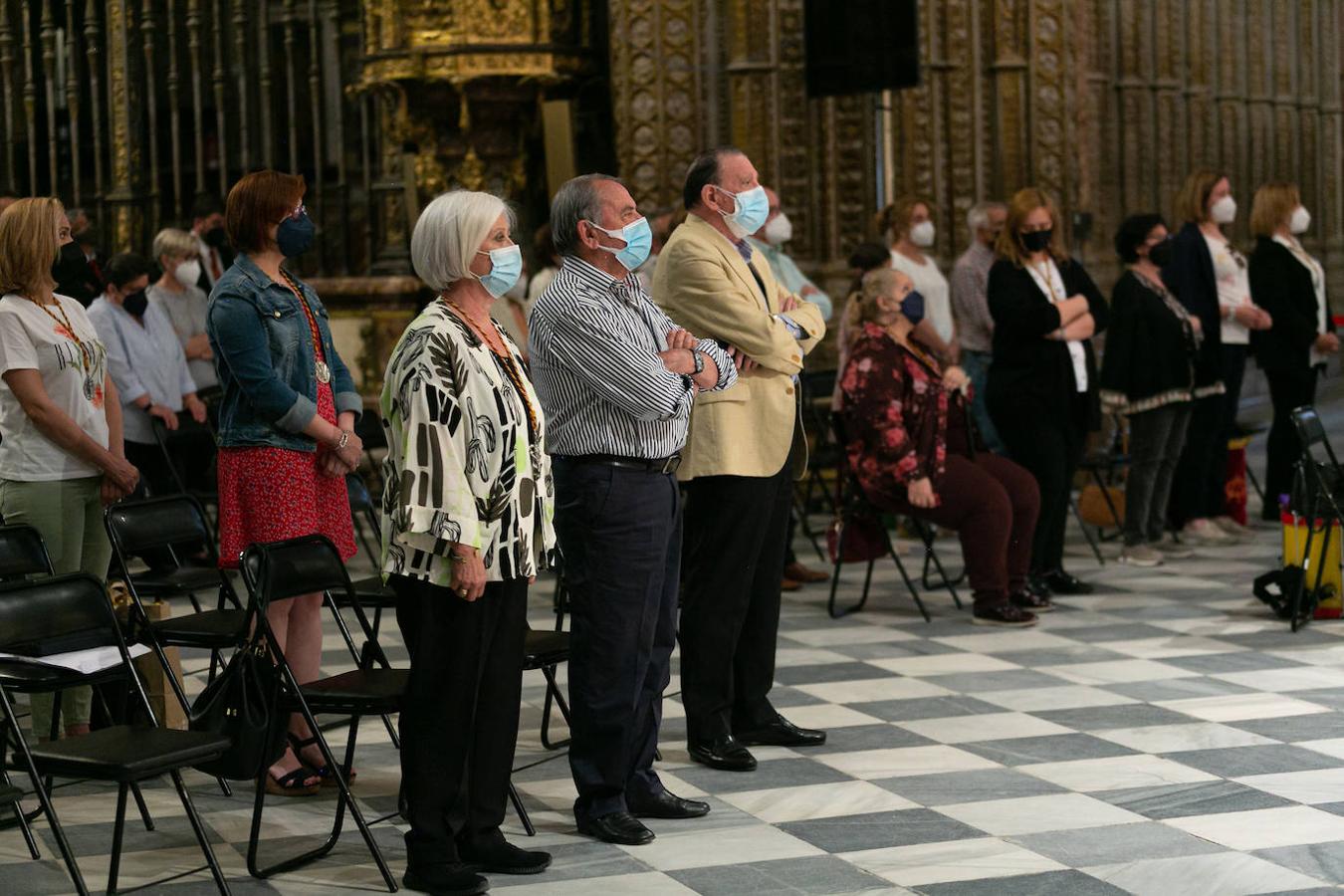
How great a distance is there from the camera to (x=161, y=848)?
525cm

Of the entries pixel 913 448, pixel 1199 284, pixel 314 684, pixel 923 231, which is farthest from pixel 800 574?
pixel 314 684

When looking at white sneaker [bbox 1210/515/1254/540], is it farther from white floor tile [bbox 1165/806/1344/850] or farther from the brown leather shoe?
white floor tile [bbox 1165/806/1344/850]

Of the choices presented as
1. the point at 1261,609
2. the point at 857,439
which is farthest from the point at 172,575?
the point at 1261,609

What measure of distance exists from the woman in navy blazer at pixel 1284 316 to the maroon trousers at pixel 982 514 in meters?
3.05

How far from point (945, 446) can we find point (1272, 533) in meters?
3.13

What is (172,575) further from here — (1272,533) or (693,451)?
Answer: (1272,533)

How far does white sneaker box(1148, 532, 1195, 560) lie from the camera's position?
10.0 meters

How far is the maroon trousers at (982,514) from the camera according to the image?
324 inches

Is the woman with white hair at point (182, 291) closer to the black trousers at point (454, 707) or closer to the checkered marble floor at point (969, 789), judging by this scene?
the checkered marble floor at point (969, 789)

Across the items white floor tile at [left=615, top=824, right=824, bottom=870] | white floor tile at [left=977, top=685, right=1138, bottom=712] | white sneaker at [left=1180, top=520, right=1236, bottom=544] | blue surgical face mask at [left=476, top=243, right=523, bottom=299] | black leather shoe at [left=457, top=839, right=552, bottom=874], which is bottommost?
white sneaker at [left=1180, top=520, right=1236, bottom=544]

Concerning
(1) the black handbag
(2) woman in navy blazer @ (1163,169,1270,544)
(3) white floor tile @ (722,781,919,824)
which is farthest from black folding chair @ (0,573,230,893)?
(2) woman in navy blazer @ (1163,169,1270,544)

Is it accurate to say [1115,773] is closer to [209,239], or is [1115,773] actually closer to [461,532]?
[461,532]

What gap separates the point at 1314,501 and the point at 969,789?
298 centimetres

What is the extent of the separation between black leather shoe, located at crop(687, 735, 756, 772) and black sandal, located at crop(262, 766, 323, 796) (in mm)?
1120
